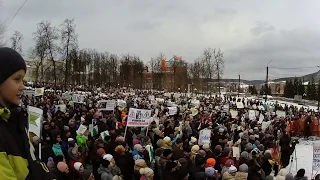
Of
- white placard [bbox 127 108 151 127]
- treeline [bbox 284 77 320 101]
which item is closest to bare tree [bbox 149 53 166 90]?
treeline [bbox 284 77 320 101]

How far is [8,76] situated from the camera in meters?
1.65

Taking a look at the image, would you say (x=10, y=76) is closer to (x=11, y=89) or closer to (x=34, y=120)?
(x=11, y=89)

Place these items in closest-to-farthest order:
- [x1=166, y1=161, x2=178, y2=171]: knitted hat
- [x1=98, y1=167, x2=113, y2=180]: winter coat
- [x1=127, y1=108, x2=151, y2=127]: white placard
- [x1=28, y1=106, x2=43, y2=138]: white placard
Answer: [x1=98, y1=167, x2=113, y2=180]: winter coat
[x1=166, y1=161, x2=178, y2=171]: knitted hat
[x1=28, y1=106, x2=43, y2=138]: white placard
[x1=127, y1=108, x2=151, y2=127]: white placard

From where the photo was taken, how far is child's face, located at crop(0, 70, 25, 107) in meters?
1.65

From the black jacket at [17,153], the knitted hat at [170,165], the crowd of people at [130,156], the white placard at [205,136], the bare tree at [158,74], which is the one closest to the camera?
the black jacket at [17,153]

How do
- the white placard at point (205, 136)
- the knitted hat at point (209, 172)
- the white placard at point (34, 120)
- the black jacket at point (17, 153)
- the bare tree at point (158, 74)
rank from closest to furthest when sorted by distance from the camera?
the black jacket at point (17, 153) → the knitted hat at point (209, 172) → the white placard at point (34, 120) → the white placard at point (205, 136) → the bare tree at point (158, 74)

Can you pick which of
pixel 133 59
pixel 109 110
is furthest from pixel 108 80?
pixel 109 110

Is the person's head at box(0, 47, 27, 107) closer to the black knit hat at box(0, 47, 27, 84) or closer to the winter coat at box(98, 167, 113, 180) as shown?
the black knit hat at box(0, 47, 27, 84)

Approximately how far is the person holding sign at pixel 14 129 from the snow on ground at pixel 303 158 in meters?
12.3

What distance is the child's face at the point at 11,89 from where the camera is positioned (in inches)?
65.1

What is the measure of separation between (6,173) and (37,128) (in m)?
7.07

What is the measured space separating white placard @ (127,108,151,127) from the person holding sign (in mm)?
10686

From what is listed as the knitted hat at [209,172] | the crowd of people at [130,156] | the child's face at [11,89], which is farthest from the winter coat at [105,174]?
the child's face at [11,89]

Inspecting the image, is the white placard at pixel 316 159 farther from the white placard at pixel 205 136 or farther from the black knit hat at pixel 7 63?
the black knit hat at pixel 7 63
